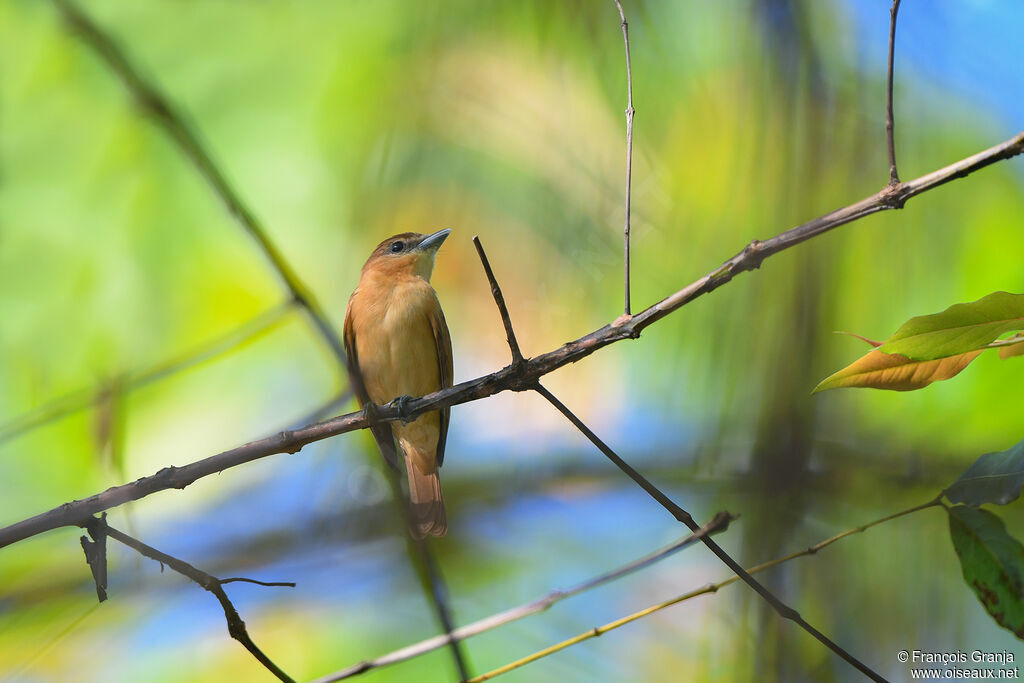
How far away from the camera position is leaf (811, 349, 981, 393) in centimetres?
82

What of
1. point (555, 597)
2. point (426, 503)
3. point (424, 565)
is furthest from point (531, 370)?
point (426, 503)

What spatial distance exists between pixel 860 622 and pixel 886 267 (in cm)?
72

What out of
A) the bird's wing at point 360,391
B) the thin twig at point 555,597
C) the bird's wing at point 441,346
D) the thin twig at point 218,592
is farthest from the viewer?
the bird's wing at point 441,346

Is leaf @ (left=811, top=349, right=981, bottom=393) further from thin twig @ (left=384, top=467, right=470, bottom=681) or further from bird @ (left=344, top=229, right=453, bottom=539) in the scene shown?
bird @ (left=344, top=229, right=453, bottom=539)

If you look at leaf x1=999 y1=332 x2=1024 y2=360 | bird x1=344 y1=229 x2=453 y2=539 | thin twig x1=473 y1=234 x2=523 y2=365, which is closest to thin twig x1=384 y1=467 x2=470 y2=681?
bird x1=344 y1=229 x2=453 y2=539

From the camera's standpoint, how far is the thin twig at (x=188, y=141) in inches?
59.4

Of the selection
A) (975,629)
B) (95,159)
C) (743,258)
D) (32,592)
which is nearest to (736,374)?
(975,629)

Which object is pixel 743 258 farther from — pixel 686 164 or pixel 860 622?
pixel 860 622

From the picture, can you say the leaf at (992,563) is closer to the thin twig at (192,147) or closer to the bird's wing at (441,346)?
the thin twig at (192,147)

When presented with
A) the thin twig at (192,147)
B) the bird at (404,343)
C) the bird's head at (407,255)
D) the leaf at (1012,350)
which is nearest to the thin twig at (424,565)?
the thin twig at (192,147)

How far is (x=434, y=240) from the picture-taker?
5.63 feet

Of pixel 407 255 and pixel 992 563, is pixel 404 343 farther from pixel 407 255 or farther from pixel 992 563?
pixel 992 563

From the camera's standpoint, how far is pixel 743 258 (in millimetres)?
698

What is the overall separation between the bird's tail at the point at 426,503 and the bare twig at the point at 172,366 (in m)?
0.57
